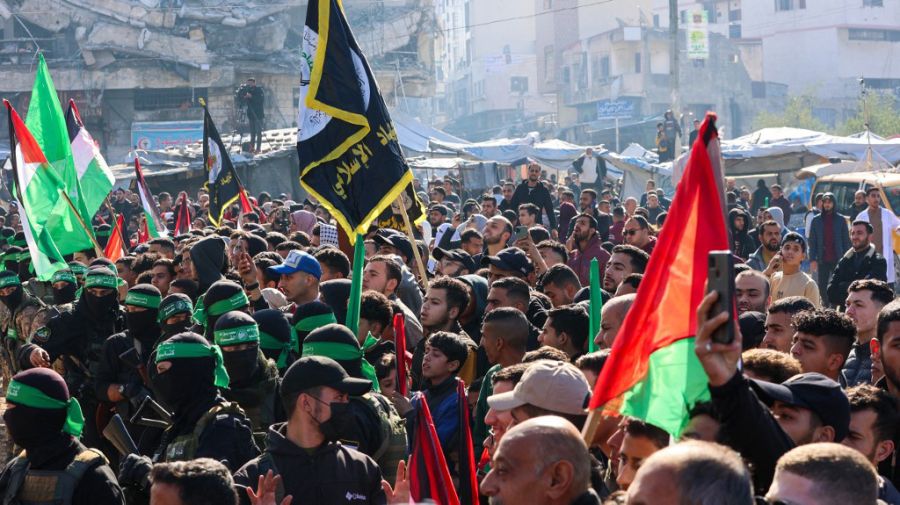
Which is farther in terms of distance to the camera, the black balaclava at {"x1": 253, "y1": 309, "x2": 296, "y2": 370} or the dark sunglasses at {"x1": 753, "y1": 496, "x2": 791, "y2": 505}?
the black balaclava at {"x1": 253, "y1": 309, "x2": 296, "y2": 370}

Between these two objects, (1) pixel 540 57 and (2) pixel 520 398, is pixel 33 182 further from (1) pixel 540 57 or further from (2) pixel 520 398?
(1) pixel 540 57

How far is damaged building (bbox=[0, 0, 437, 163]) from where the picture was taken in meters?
49.4

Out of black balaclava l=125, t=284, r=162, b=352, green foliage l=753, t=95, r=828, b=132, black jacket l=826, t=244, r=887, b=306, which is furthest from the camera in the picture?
green foliage l=753, t=95, r=828, b=132

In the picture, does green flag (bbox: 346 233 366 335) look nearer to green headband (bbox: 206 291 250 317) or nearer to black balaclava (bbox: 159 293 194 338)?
green headband (bbox: 206 291 250 317)

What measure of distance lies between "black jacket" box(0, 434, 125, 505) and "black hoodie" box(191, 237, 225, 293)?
183 inches

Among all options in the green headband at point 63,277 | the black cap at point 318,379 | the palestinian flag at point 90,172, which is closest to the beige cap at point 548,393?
Result: the black cap at point 318,379

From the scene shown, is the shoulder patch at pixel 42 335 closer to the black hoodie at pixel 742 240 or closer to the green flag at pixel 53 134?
the green flag at pixel 53 134

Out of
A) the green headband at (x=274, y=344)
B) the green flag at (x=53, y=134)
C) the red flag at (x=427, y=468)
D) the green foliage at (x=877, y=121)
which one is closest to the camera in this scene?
the red flag at (x=427, y=468)

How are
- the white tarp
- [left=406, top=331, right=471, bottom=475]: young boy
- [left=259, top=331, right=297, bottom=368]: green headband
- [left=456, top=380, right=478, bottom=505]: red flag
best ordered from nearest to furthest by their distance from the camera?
[left=456, top=380, right=478, bottom=505]: red flag < [left=406, top=331, right=471, bottom=475]: young boy < [left=259, top=331, right=297, bottom=368]: green headband < the white tarp

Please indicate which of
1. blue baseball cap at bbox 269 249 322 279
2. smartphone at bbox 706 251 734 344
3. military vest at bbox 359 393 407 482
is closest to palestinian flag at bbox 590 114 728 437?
smartphone at bbox 706 251 734 344

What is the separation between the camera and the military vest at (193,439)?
16.3 feet

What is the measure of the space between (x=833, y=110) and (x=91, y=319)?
69.1m

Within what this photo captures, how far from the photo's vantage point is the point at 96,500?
15.3ft

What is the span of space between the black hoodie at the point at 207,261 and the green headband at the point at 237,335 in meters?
3.85
